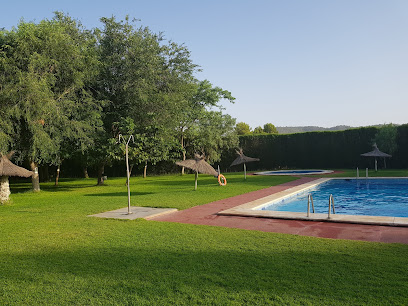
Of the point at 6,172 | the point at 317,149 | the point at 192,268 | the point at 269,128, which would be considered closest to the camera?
the point at 192,268

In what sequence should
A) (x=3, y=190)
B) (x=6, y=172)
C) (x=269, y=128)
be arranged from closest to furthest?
1. (x=6, y=172)
2. (x=3, y=190)
3. (x=269, y=128)

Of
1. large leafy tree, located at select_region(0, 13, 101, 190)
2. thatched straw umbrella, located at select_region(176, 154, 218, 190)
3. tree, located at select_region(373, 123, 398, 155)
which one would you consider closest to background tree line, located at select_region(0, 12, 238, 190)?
large leafy tree, located at select_region(0, 13, 101, 190)

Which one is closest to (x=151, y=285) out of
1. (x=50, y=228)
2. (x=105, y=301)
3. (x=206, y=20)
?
(x=105, y=301)

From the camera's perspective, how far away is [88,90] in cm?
1827

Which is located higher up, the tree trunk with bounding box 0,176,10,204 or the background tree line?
the background tree line

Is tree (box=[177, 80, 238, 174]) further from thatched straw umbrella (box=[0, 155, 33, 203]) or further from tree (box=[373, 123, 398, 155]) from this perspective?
thatched straw umbrella (box=[0, 155, 33, 203])

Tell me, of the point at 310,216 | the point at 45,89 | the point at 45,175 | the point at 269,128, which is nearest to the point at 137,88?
the point at 45,89

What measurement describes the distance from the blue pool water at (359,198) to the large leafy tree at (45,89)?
9314 mm

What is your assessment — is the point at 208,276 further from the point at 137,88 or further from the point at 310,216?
the point at 137,88

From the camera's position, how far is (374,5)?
16.8 m

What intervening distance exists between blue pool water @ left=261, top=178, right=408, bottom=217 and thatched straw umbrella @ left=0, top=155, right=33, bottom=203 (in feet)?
28.2

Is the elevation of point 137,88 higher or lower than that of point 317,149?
higher

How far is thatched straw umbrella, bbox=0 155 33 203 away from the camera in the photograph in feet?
40.6

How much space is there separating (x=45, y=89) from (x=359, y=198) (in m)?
14.1
